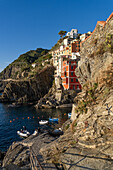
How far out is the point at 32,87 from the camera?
Answer: 92.1 metres

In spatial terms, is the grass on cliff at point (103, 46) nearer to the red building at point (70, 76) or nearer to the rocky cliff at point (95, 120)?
the rocky cliff at point (95, 120)

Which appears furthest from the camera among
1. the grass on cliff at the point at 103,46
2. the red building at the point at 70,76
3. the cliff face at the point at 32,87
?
the cliff face at the point at 32,87

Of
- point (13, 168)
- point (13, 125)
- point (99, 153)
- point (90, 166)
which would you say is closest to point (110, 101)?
point (99, 153)

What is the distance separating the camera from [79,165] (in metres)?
10.1

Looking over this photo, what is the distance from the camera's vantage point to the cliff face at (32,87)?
91.6m

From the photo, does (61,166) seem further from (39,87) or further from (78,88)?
(39,87)

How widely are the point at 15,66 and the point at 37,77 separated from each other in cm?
8267

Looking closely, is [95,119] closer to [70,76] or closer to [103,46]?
[103,46]

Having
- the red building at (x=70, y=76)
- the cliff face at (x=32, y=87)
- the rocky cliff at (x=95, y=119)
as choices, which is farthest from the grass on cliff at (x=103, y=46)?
the cliff face at (x=32, y=87)

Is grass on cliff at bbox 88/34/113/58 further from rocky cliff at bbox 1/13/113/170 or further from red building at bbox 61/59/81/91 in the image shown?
red building at bbox 61/59/81/91

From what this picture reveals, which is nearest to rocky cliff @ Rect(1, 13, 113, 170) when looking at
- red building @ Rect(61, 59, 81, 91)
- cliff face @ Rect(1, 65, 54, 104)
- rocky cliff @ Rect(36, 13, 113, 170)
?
rocky cliff @ Rect(36, 13, 113, 170)

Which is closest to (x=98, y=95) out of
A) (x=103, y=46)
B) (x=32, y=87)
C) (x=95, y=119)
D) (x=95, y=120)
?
(x=95, y=119)

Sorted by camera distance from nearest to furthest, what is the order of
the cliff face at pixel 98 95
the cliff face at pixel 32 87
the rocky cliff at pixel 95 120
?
the rocky cliff at pixel 95 120 → the cliff face at pixel 98 95 → the cliff face at pixel 32 87

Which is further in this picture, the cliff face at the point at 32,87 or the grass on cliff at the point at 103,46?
the cliff face at the point at 32,87
